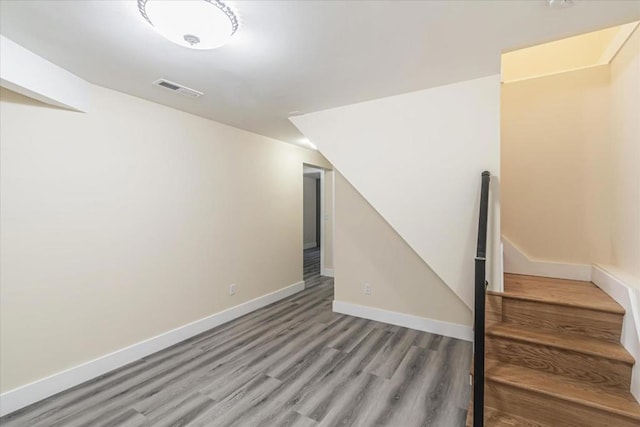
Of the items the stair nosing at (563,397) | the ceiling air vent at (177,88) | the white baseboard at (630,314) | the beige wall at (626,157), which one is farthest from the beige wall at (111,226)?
the beige wall at (626,157)

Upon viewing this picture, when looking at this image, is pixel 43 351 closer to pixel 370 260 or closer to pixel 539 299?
pixel 370 260

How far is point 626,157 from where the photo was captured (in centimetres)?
193

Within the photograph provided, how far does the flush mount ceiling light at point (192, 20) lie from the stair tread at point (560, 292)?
246cm

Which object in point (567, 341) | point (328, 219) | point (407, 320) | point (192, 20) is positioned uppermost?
point (192, 20)

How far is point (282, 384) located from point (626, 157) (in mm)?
2964

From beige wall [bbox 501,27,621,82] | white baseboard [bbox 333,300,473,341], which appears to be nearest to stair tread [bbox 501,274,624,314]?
white baseboard [bbox 333,300,473,341]

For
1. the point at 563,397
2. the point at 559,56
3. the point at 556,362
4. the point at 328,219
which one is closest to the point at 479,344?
the point at 563,397

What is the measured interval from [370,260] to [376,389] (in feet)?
5.07

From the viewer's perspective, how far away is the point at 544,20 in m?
1.49

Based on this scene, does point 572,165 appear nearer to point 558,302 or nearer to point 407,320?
point 558,302

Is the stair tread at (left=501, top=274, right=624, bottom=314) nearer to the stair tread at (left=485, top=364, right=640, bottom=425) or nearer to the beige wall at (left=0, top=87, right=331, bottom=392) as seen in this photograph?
the stair tread at (left=485, top=364, right=640, bottom=425)

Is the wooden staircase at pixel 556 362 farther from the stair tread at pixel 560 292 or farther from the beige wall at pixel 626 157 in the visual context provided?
the beige wall at pixel 626 157

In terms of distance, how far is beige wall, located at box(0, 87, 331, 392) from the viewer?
1896 millimetres

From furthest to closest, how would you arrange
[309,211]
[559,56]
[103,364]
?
[309,211]
[559,56]
[103,364]
